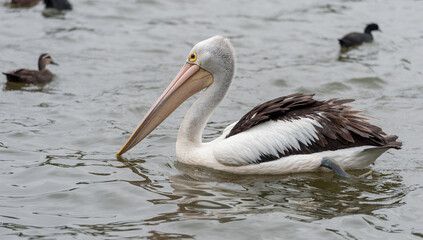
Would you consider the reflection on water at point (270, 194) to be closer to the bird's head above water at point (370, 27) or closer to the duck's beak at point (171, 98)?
the duck's beak at point (171, 98)

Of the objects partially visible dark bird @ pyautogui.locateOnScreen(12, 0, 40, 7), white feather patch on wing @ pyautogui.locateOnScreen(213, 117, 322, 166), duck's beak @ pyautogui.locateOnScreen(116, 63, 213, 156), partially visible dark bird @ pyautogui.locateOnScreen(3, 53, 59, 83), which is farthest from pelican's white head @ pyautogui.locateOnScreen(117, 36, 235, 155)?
partially visible dark bird @ pyautogui.locateOnScreen(12, 0, 40, 7)

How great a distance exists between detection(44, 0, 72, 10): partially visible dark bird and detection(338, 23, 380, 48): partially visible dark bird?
16.2 ft

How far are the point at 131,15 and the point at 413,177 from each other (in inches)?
290

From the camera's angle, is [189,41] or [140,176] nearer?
[140,176]

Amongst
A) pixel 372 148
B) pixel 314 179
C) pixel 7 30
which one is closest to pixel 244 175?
pixel 314 179

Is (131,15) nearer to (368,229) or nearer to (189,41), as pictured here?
(189,41)

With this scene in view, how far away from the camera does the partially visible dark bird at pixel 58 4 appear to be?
11800mm

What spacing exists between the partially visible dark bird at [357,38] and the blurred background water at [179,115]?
0.55ft

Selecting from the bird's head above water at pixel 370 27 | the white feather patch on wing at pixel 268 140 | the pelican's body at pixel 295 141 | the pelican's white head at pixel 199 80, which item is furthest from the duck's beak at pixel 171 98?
the bird's head above water at pixel 370 27

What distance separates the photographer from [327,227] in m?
4.61

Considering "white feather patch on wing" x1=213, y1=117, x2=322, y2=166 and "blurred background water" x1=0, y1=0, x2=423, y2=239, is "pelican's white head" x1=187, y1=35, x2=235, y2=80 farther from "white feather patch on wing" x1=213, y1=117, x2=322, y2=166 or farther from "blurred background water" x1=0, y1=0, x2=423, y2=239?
"blurred background water" x1=0, y1=0, x2=423, y2=239

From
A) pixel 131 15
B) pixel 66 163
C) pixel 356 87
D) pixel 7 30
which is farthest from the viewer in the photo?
pixel 131 15

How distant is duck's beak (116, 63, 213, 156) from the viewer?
6031 millimetres

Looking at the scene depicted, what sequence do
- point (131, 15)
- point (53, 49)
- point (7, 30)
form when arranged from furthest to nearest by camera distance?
point (131, 15) → point (7, 30) → point (53, 49)
